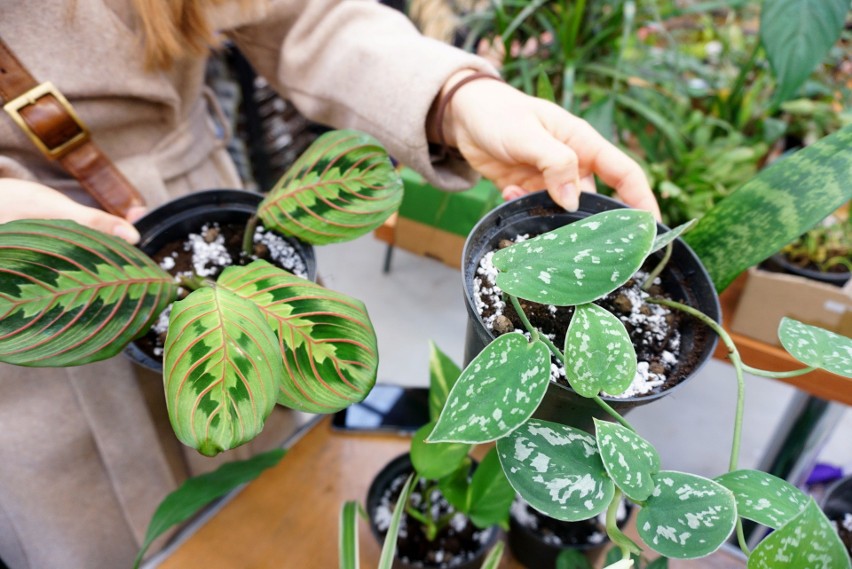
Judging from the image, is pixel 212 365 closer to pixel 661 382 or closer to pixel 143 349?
pixel 143 349

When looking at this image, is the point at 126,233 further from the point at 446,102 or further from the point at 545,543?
the point at 545,543

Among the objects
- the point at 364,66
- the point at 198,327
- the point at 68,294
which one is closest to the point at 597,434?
the point at 198,327

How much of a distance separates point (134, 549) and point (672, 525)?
2.10 feet

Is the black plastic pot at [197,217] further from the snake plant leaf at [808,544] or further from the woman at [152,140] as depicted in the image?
the snake plant leaf at [808,544]

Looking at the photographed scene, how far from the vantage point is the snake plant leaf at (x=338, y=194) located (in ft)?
1.48

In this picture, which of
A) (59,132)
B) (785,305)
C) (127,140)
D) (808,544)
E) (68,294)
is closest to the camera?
(808,544)

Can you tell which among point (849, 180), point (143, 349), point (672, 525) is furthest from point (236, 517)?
point (849, 180)

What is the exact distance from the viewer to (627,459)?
30cm

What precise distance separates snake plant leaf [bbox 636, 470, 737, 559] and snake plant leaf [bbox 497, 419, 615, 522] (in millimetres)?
26

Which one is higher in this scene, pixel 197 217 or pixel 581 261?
pixel 581 261

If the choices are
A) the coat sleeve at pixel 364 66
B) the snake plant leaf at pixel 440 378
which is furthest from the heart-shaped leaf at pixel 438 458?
the coat sleeve at pixel 364 66

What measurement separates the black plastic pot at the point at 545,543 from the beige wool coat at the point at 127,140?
409 millimetres

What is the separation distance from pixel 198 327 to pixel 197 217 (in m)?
0.21

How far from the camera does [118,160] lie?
58cm
